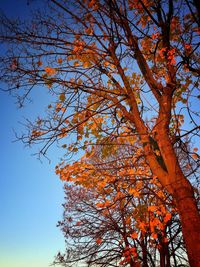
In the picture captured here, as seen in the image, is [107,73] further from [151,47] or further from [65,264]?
[65,264]

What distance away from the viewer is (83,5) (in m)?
5.14

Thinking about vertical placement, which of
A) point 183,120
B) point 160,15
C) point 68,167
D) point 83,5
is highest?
point 83,5

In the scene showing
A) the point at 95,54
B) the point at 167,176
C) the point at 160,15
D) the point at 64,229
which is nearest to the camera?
the point at 167,176

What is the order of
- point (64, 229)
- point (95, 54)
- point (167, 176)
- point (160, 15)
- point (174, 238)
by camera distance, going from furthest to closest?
point (64, 229)
point (174, 238)
point (95, 54)
point (160, 15)
point (167, 176)

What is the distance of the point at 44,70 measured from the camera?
205 inches

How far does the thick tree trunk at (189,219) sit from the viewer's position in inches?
125

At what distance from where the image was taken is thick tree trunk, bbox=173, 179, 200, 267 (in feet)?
10.4

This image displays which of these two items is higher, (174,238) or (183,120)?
(183,120)

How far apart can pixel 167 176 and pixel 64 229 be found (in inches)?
440

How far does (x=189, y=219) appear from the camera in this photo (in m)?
3.37

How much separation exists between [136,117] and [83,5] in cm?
255

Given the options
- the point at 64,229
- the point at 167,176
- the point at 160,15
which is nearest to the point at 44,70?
the point at 160,15

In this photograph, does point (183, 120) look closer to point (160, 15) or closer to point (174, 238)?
point (160, 15)

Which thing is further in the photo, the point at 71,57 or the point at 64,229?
the point at 64,229
